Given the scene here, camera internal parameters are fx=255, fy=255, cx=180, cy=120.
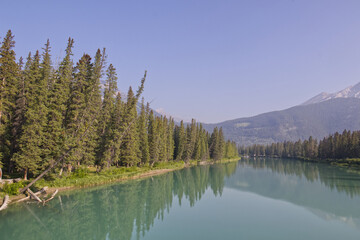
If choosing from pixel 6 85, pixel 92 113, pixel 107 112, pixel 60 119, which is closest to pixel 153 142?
pixel 107 112

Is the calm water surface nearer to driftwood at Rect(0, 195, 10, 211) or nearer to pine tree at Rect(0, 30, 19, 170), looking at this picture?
driftwood at Rect(0, 195, 10, 211)

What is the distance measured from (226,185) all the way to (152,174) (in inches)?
733

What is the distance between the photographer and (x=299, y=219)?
2788 centimetres

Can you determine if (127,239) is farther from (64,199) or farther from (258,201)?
(258,201)

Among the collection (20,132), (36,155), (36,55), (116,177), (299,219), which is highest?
(36,55)

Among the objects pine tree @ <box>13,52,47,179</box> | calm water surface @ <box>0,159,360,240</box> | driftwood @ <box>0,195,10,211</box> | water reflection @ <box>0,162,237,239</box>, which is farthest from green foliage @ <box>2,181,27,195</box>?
pine tree @ <box>13,52,47,179</box>

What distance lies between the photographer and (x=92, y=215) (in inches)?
1085

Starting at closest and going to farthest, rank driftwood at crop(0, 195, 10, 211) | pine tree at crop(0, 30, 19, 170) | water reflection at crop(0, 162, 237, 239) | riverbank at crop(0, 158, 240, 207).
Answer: water reflection at crop(0, 162, 237, 239), driftwood at crop(0, 195, 10, 211), pine tree at crop(0, 30, 19, 170), riverbank at crop(0, 158, 240, 207)

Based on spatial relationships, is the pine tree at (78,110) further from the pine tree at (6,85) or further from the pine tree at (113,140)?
the pine tree at (6,85)

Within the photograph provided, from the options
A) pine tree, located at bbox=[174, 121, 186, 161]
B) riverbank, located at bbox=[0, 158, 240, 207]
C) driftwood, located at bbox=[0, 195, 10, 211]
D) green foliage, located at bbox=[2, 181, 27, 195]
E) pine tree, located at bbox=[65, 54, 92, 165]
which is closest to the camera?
driftwood, located at bbox=[0, 195, 10, 211]

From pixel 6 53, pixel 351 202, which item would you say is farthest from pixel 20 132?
pixel 351 202

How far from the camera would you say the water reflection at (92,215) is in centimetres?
2195

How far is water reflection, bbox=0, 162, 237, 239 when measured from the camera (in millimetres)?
21953

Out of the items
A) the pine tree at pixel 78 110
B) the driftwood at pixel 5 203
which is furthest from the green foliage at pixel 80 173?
the driftwood at pixel 5 203
